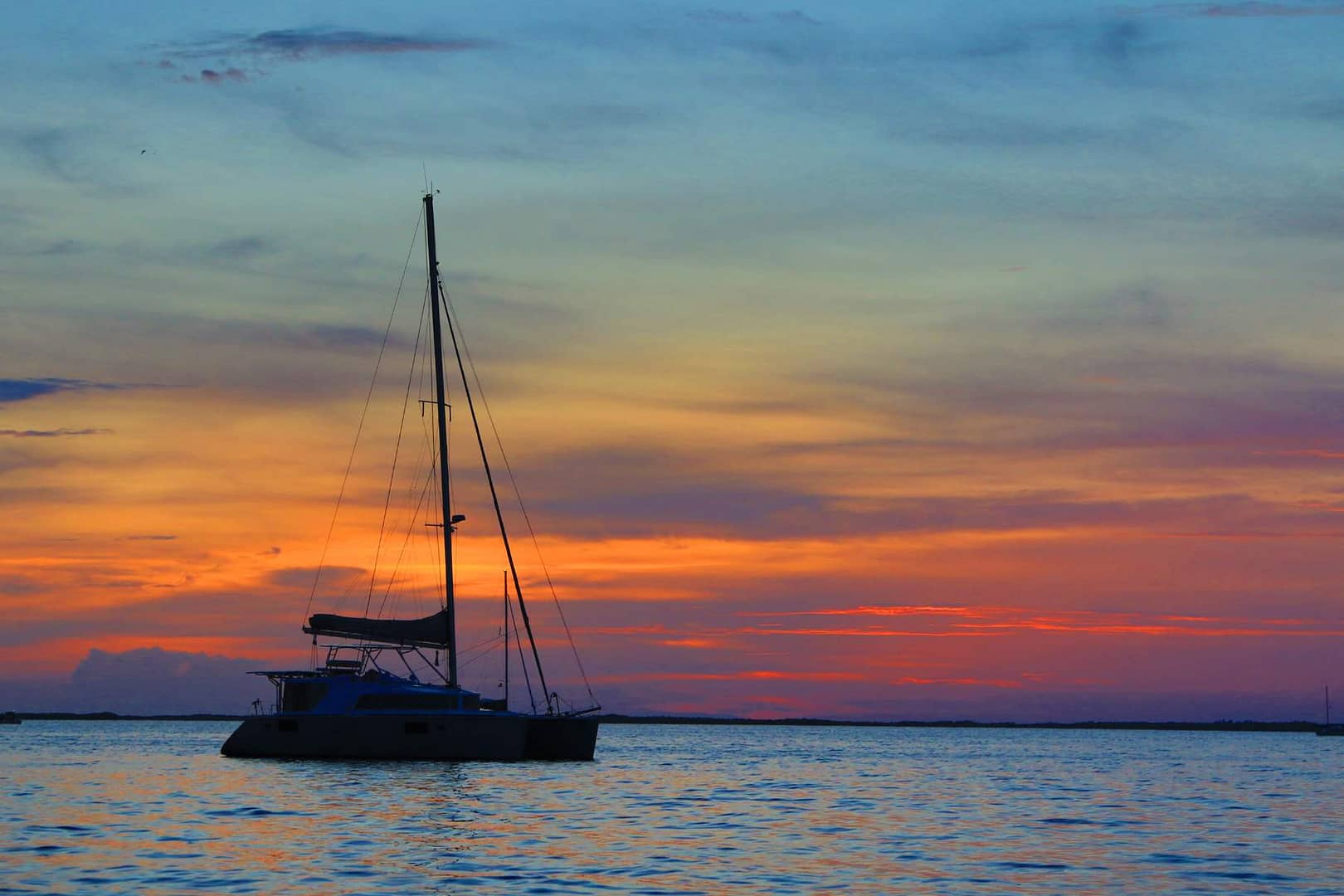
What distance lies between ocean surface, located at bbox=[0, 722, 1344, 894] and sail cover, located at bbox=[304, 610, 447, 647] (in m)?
5.04

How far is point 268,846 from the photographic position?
118 feet

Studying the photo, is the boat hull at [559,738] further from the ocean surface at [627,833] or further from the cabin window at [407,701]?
the cabin window at [407,701]

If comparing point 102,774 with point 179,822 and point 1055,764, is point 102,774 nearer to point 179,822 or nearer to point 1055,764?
point 179,822

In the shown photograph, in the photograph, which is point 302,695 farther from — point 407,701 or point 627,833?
point 627,833

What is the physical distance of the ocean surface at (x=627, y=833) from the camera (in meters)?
31.4

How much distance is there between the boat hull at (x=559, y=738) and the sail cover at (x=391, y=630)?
5.29 meters

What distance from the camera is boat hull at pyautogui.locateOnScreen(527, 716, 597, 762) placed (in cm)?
6431

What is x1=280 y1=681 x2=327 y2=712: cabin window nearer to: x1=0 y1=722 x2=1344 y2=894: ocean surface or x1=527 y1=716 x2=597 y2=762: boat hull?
x1=0 y1=722 x2=1344 y2=894: ocean surface

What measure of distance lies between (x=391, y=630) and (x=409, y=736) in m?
4.70

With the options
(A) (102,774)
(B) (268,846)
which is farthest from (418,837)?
(A) (102,774)

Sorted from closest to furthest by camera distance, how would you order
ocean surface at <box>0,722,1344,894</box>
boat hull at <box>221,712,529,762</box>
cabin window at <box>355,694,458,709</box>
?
1. ocean surface at <box>0,722,1344,894</box>
2. boat hull at <box>221,712,529,762</box>
3. cabin window at <box>355,694,458,709</box>

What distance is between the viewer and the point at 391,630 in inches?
2496

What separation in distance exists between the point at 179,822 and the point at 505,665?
24.7 meters

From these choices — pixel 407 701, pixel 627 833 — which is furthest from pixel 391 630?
pixel 627 833
